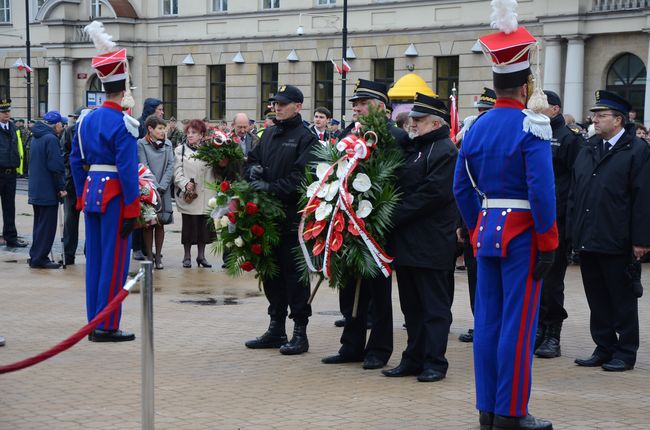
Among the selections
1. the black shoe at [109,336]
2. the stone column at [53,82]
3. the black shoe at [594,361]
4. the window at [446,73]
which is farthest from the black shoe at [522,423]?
the stone column at [53,82]

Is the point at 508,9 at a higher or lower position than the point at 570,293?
higher

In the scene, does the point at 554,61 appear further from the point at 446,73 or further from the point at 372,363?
the point at 372,363

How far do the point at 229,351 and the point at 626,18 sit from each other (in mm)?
24283

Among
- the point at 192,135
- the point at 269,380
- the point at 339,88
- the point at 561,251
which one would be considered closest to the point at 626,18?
the point at 339,88

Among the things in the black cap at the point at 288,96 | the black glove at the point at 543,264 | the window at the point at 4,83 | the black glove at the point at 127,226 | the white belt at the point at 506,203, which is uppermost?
the window at the point at 4,83

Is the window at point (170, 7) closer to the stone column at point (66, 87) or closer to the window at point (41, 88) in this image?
the stone column at point (66, 87)

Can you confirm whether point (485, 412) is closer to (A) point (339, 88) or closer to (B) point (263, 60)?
(A) point (339, 88)

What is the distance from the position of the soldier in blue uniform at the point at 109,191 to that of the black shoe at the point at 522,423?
4.17 meters

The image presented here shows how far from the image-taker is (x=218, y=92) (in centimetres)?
4412

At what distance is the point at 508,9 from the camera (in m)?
7.23

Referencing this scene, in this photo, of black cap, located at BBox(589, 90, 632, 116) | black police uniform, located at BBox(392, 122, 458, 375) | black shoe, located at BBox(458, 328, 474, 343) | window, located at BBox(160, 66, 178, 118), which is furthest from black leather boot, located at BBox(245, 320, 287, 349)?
window, located at BBox(160, 66, 178, 118)

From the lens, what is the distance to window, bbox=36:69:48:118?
50.4 metres

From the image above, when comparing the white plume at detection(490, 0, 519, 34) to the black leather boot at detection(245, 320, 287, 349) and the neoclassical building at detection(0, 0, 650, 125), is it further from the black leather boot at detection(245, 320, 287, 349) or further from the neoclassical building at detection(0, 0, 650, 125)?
the neoclassical building at detection(0, 0, 650, 125)

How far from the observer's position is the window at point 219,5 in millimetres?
43275
